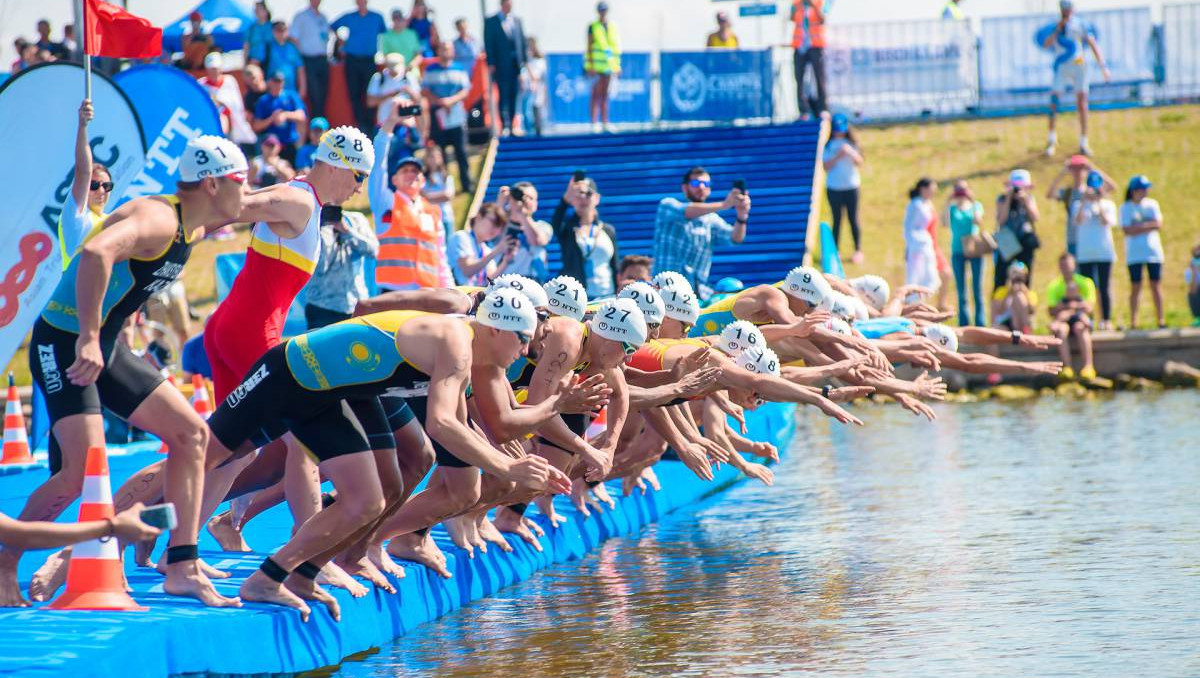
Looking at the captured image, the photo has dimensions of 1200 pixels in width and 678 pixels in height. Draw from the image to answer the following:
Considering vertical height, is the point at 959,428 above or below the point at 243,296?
below

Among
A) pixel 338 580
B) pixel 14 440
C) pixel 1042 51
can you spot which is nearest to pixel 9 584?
pixel 338 580

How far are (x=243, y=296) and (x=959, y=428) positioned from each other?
11.1 meters

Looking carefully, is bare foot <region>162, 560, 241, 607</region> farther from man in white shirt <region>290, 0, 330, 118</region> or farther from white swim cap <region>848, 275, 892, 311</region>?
man in white shirt <region>290, 0, 330, 118</region>

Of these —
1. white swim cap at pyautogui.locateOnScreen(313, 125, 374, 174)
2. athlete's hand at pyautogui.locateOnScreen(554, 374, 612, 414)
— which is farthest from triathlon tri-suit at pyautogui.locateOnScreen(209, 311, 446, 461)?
white swim cap at pyautogui.locateOnScreen(313, 125, 374, 174)

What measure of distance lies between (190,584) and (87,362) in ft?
3.62

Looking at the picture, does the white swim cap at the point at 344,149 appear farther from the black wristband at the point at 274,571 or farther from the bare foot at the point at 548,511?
the bare foot at the point at 548,511

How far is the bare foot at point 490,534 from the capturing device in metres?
9.84

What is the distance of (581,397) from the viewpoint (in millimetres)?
8078

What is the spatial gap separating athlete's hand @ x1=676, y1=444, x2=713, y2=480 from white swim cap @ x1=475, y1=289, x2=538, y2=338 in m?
2.63

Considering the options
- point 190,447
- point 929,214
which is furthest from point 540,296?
point 929,214

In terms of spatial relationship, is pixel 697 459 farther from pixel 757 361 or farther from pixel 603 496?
pixel 603 496

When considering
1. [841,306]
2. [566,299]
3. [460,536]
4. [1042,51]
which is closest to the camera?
Result: [566,299]

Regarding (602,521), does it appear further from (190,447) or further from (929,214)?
(929,214)

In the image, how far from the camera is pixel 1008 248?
68.9 ft
